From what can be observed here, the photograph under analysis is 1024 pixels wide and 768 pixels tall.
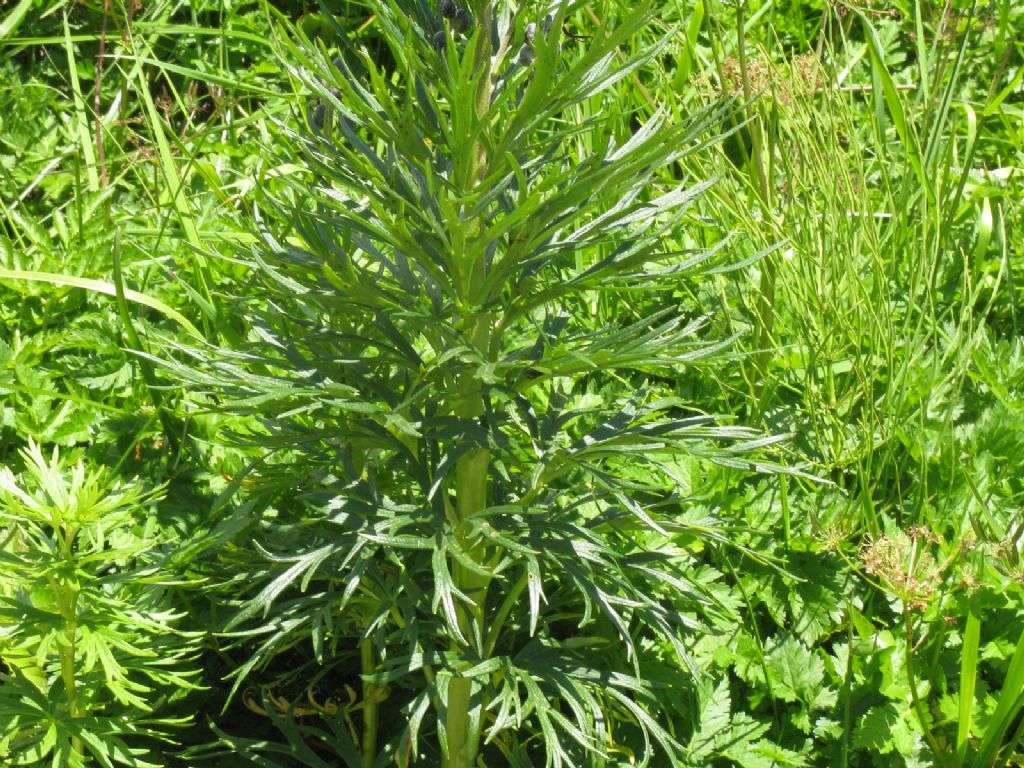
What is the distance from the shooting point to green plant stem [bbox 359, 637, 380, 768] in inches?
80.5

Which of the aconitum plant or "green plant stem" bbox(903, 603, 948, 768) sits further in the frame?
"green plant stem" bbox(903, 603, 948, 768)

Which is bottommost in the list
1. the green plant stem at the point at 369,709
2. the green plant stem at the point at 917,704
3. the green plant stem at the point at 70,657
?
the green plant stem at the point at 917,704

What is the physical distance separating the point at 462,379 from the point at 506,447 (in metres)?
0.13

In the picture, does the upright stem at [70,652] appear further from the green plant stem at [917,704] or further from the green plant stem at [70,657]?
the green plant stem at [917,704]

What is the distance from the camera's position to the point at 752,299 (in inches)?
106

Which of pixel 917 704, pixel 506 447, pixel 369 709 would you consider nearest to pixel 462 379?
pixel 506 447

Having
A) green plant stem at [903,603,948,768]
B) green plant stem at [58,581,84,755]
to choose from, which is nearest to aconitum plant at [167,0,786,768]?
green plant stem at [58,581,84,755]

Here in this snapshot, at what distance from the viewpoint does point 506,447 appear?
174 cm

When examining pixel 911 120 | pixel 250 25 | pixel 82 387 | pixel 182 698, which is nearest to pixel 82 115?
pixel 250 25

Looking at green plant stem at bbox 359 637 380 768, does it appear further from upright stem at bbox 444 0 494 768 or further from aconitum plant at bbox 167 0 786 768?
upright stem at bbox 444 0 494 768

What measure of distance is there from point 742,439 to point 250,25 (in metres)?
2.39

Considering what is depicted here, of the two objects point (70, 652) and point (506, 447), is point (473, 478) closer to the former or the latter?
point (506, 447)

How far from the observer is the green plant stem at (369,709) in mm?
2045

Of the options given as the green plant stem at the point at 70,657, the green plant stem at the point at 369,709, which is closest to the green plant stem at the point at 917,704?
the green plant stem at the point at 369,709
